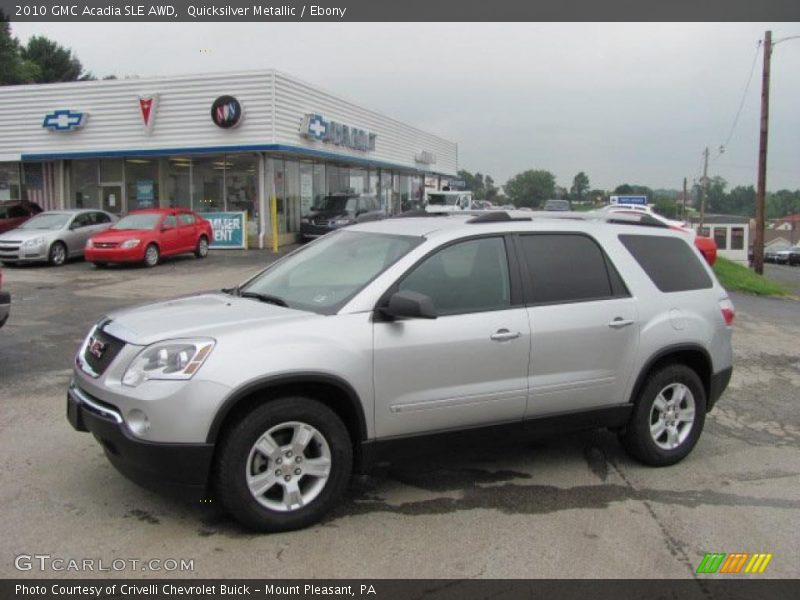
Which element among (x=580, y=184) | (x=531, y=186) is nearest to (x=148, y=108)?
(x=531, y=186)

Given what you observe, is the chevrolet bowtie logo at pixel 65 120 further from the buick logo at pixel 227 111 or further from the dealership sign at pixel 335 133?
the dealership sign at pixel 335 133

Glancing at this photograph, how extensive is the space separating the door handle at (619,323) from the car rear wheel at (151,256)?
16.2 metres

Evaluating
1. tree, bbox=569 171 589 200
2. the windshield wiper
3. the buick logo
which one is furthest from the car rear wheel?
tree, bbox=569 171 589 200

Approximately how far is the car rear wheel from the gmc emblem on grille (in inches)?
602

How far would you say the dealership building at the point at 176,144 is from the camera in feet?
79.2

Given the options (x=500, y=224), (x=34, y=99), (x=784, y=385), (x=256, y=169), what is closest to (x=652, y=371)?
(x=500, y=224)

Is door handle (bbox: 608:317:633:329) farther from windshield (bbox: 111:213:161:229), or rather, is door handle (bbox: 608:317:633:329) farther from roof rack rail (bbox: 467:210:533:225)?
windshield (bbox: 111:213:161:229)

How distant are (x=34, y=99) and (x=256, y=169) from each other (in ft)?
28.4

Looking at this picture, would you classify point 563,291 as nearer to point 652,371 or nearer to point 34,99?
point 652,371

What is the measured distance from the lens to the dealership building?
24141mm

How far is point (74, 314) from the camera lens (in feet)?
38.5

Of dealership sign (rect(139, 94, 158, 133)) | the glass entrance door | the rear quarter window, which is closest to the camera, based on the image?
the rear quarter window

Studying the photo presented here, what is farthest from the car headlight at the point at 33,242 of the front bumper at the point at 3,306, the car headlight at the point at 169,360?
the car headlight at the point at 169,360

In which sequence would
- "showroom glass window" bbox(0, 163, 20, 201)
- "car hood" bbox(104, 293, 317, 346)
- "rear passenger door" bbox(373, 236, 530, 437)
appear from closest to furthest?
"car hood" bbox(104, 293, 317, 346)
"rear passenger door" bbox(373, 236, 530, 437)
"showroom glass window" bbox(0, 163, 20, 201)
